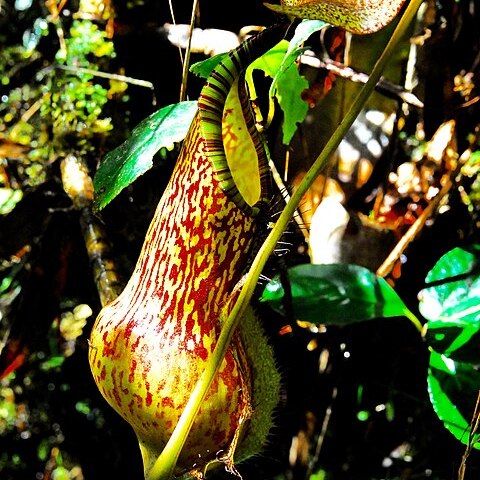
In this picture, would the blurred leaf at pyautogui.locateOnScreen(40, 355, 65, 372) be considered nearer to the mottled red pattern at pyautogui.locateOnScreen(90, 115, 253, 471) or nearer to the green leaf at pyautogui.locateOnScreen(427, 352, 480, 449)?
the mottled red pattern at pyautogui.locateOnScreen(90, 115, 253, 471)

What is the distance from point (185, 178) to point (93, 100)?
55cm

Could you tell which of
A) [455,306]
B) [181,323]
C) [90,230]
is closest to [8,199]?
[90,230]

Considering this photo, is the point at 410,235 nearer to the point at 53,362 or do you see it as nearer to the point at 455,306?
the point at 455,306

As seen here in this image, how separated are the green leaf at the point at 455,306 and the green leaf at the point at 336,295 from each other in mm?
32

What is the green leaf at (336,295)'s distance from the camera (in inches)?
29.6

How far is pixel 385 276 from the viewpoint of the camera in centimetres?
95

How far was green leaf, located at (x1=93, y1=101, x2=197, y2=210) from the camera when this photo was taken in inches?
27.9

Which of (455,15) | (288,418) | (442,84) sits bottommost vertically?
(288,418)

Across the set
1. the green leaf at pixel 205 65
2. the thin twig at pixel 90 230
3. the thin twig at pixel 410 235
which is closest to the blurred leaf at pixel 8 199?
the thin twig at pixel 90 230

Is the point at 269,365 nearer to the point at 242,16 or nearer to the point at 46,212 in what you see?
the point at 46,212

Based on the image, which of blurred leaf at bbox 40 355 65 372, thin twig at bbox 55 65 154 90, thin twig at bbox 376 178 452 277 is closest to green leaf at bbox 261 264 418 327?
thin twig at bbox 376 178 452 277

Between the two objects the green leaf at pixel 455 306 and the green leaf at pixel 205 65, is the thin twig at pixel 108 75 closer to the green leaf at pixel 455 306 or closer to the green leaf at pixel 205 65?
the green leaf at pixel 205 65

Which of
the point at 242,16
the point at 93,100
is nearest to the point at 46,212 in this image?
the point at 93,100

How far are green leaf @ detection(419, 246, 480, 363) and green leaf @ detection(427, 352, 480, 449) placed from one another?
0.03 m
